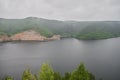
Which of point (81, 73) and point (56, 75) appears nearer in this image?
point (81, 73)

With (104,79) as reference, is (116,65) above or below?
above

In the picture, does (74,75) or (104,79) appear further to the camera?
(104,79)

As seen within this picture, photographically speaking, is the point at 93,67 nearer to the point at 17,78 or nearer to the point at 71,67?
the point at 71,67

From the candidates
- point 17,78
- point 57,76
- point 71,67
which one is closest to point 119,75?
point 71,67

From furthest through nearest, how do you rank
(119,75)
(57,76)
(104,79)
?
1. (119,75)
2. (104,79)
3. (57,76)

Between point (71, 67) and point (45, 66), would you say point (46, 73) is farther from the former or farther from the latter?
point (71, 67)

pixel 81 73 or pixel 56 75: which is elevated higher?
pixel 81 73

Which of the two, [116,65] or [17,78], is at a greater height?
[116,65]

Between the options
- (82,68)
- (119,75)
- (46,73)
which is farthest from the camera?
(119,75)

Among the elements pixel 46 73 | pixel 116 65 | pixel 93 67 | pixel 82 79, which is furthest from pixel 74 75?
pixel 116 65
